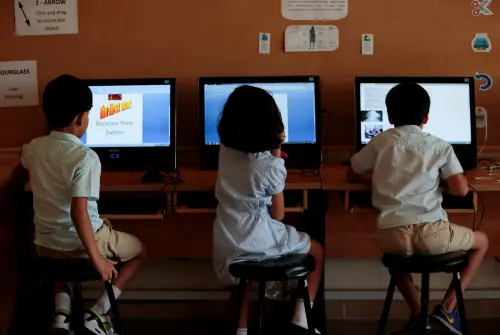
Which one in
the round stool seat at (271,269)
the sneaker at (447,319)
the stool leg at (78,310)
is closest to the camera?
the round stool seat at (271,269)

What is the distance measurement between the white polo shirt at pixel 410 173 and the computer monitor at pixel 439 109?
510mm

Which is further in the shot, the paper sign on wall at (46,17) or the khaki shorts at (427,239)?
the paper sign on wall at (46,17)

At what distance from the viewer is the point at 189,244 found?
2.80 m

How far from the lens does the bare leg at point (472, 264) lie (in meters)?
2.25

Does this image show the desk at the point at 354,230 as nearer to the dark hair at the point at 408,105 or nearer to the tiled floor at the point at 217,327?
the tiled floor at the point at 217,327

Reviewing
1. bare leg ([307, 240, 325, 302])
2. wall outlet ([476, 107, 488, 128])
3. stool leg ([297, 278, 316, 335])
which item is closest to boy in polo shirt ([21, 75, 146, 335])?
stool leg ([297, 278, 316, 335])

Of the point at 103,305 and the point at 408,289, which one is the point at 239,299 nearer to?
the point at 103,305

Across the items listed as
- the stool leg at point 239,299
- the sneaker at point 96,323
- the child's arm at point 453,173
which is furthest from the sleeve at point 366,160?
the sneaker at point 96,323

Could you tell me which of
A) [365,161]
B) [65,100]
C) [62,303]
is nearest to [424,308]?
[365,161]

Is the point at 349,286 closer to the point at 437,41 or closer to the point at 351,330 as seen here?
the point at 351,330

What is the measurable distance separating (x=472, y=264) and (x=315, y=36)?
4.05 feet

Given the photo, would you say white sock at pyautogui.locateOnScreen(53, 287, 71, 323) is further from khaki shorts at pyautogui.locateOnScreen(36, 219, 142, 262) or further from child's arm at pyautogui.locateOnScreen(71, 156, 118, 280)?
child's arm at pyautogui.locateOnScreen(71, 156, 118, 280)

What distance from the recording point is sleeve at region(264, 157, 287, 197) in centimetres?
200

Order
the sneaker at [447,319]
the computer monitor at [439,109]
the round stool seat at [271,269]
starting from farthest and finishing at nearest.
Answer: the computer monitor at [439,109] < the sneaker at [447,319] < the round stool seat at [271,269]
